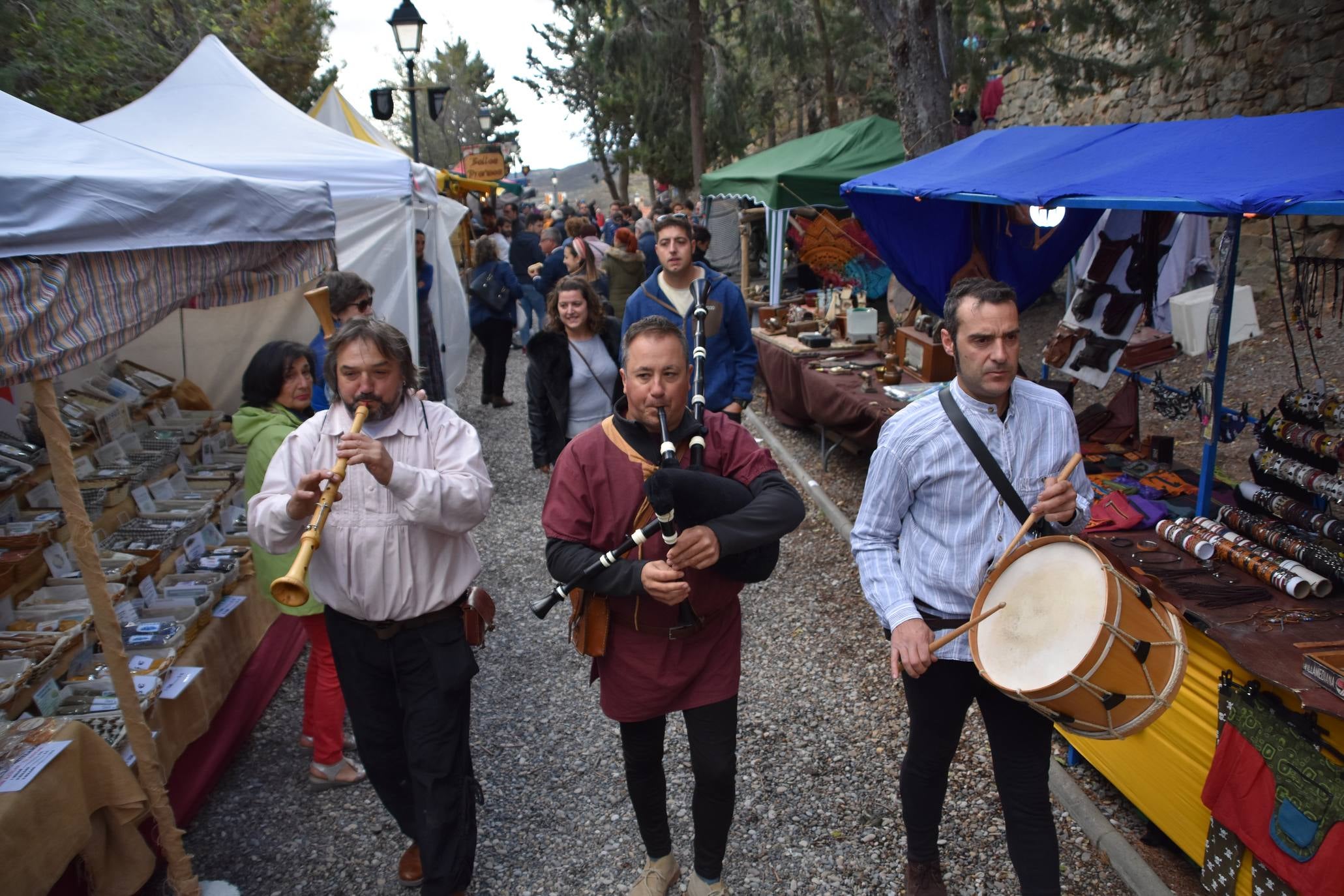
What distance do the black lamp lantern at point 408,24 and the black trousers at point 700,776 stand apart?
10792 mm

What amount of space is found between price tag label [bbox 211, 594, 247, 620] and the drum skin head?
137 inches

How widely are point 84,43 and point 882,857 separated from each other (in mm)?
10613

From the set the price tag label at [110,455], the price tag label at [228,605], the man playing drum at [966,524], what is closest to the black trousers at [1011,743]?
the man playing drum at [966,524]

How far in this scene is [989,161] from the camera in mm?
5508

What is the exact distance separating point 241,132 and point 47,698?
4536 mm

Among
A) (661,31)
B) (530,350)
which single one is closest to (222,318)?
(530,350)

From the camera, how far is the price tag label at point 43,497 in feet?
13.2

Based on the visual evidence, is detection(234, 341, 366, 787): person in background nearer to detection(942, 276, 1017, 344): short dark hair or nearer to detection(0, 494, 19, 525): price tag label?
detection(0, 494, 19, 525): price tag label

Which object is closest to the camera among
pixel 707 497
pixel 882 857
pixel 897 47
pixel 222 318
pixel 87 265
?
pixel 707 497

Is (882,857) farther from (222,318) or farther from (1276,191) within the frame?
(222,318)

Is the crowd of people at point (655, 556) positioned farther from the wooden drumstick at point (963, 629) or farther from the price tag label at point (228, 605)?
the price tag label at point (228, 605)

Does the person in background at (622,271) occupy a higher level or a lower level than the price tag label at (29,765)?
higher

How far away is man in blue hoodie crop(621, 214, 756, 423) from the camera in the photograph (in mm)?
4781

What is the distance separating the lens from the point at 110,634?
264 centimetres
